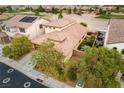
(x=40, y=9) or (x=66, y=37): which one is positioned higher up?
(x=40, y=9)

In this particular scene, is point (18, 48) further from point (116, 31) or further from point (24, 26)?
point (116, 31)

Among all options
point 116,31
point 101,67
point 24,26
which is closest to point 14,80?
point 24,26

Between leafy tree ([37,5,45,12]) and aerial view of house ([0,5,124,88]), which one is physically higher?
leafy tree ([37,5,45,12])

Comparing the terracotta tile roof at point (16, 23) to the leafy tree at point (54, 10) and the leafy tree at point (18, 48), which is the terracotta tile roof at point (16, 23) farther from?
the leafy tree at point (54, 10)

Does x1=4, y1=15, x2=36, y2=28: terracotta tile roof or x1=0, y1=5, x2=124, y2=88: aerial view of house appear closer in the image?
x1=0, y1=5, x2=124, y2=88: aerial view of house

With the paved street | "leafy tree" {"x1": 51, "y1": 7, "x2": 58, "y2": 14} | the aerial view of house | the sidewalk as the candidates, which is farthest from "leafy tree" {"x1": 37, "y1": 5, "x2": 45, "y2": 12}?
the sidewalk

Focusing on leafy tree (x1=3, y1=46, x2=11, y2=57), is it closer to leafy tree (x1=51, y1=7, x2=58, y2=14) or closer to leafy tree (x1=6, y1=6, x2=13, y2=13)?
leafy tree (x1=6, y1=6, x2=13, y2=13)

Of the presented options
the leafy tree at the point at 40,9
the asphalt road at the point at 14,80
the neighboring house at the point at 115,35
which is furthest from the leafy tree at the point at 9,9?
the neighboring house at the point at 115,35
